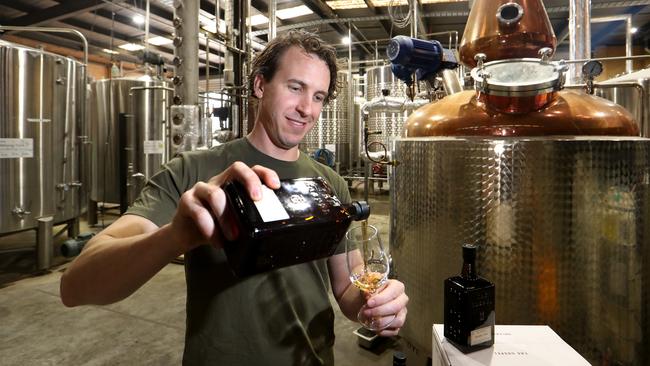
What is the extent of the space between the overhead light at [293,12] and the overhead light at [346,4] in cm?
44

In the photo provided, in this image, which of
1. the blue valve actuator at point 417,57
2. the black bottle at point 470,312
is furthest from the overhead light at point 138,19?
the black bottle at point 470,312

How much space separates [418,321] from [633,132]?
4.16 feet

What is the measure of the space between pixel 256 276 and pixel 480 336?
606 mm

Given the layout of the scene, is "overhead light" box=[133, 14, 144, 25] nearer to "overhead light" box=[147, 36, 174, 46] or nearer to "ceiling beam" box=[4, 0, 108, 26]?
"ceiling beam" box=[4, 0, 108, 26]

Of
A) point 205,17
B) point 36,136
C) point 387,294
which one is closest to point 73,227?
point 36,136

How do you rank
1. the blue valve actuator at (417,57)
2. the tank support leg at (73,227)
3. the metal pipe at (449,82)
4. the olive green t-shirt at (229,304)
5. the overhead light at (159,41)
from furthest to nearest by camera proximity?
the overhead light at (159,41)
the tank support leg at (73,227)
the metal pipe at (449,82)
the blue valve actuator at (417,57)
the olive green t-shirt at (229,304)

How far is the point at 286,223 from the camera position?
0.67 metres

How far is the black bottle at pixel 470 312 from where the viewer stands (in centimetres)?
92

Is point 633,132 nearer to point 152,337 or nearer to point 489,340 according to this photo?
point 489,340

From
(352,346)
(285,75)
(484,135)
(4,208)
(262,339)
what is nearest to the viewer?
(262,339)

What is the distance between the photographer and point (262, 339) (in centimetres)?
110

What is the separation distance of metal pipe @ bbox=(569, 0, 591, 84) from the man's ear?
→ 194 centimetres

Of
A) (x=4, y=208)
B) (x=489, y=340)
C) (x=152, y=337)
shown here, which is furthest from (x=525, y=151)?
(x=4, y=208)

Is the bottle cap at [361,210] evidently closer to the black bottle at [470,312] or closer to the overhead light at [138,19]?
the black bottle at [470,312]
